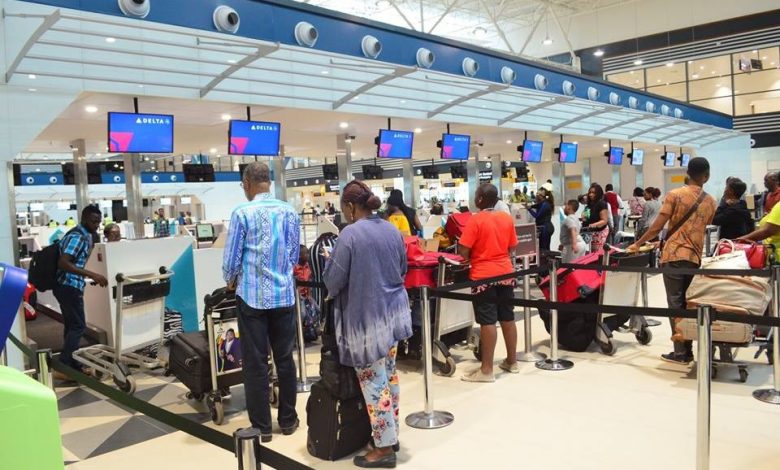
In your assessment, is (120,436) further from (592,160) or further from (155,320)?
(592,160)

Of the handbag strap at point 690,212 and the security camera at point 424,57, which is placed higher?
the security camera at point 424,57

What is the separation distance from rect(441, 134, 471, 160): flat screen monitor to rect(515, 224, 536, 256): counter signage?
148 inches

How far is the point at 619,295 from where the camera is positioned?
6.15 metres

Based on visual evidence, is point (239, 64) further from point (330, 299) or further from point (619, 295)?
point (619, 295)

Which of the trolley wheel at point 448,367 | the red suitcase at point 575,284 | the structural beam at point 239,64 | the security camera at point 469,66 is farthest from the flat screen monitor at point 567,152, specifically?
the trolley wheel at point 448,367

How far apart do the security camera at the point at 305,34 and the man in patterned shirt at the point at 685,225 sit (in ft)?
15.2

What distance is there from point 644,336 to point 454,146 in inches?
313

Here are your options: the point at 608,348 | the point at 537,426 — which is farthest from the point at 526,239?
the point at 537,426

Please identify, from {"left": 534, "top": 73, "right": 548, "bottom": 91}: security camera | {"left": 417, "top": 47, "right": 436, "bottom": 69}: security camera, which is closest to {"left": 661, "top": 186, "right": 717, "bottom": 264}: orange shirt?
{"left": 417, "top": 47, "right": 436, "bottom": 69}: security camera

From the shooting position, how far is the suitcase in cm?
363

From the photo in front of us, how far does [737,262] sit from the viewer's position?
4922 mm

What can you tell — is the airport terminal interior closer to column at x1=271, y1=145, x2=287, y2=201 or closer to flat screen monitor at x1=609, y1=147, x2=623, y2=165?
column at x1=271, y1=145, x2=287, y2=201

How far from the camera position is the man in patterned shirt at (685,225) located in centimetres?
514

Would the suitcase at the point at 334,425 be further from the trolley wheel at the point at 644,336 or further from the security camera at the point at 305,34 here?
the security camera at the point at 305,34
